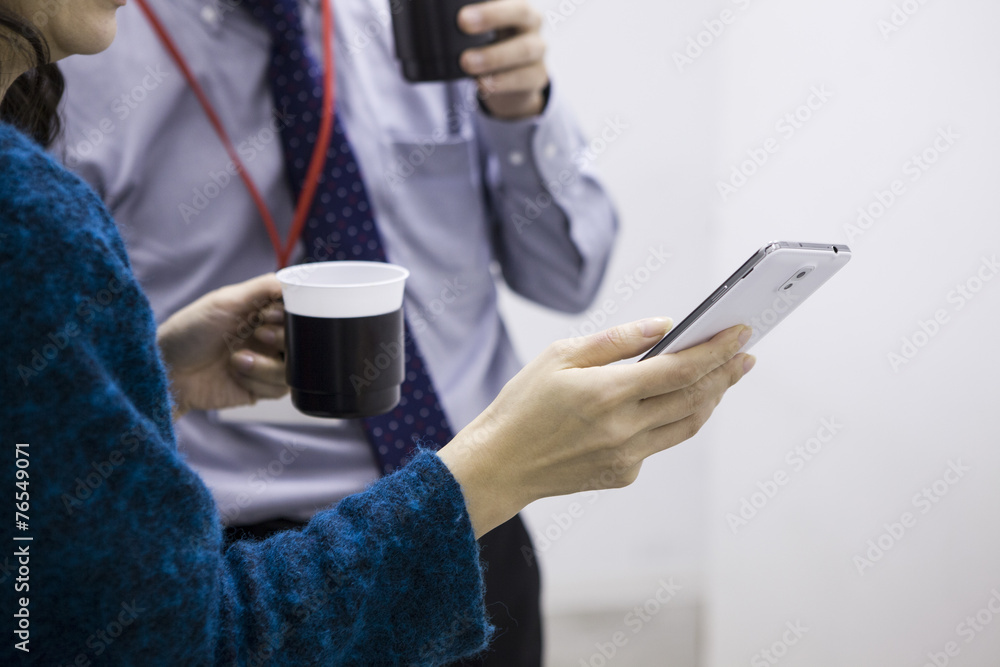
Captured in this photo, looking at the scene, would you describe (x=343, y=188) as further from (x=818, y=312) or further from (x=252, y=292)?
(x=818, y=312)

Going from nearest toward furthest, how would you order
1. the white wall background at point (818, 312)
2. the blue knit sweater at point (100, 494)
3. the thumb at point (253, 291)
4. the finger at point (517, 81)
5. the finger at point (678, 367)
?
the blue knit sweater at point (100, 494)
the finger at point (678, 367)
the thumb at point (253, 291)
the finger at point (517, 81)
the white wall background at point (818, 312)

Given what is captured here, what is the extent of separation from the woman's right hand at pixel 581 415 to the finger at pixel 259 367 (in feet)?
1.06

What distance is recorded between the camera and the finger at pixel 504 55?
2.99ft

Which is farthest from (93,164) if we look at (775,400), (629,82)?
(775,400)

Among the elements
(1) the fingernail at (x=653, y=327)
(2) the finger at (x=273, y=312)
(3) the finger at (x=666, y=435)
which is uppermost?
(1) the fingernail at (x=653, y=327)

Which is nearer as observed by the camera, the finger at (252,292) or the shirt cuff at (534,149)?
the finger at (252,292)

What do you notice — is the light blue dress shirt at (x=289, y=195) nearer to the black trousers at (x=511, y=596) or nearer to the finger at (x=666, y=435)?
the black trousers at (x=511, y=596)

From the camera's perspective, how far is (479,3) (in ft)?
2.95

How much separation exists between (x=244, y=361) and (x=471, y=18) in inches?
18.7

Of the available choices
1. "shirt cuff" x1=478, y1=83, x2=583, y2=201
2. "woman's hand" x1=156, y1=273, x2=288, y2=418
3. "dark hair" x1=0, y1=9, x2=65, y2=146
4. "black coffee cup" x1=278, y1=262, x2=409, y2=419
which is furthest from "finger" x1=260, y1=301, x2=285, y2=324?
"shirt cuff" x1=478, y1=83, x2=583, y2=201

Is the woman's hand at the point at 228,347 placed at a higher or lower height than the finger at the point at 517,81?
lower

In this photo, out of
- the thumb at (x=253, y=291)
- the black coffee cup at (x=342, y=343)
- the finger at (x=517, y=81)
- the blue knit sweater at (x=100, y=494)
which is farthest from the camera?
the finger at (x=517, y=81)

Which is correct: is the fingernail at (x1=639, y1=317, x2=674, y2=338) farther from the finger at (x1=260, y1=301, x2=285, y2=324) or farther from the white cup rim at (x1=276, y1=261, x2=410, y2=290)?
the finger at (x1=260, y1=301, x2=285, y2=324)

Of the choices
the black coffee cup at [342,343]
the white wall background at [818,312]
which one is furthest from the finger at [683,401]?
the white wall background at [818,312]
